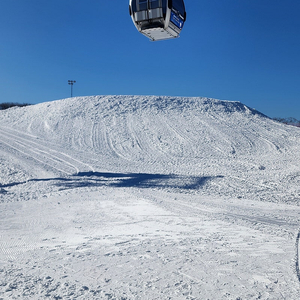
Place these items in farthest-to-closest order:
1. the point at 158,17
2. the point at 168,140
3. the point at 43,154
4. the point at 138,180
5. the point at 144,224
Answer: the point at 168,140 → the point at 43,154 → the point at 138,180 → the point at 144,224 → the point at 158,17

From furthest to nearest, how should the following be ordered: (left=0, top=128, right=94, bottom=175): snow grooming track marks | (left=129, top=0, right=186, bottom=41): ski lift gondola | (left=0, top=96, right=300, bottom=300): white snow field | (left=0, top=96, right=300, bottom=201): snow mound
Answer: (left=0, top=128, right=94, bottom=175): snow grooming track marks → (left=0, top=96, right=300, bottom=201): snow mound → (left=129, top=0, right=186, bottom=41): ski lift gondola → (left=0, top=96, right=300, bottom=300): white snow field

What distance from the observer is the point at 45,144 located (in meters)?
21.7

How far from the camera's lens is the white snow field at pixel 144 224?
3732mm

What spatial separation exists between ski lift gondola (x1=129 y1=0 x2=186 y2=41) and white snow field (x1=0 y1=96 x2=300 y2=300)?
4007 millimetres

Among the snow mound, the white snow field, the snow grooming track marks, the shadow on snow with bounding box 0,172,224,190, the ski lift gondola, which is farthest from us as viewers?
the snow grooming track marks

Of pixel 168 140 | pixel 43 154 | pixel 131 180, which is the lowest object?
pixel 131 180

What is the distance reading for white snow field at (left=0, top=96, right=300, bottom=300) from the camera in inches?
147

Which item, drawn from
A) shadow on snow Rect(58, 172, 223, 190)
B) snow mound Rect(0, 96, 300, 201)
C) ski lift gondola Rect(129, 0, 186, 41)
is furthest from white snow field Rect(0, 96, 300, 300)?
ski lift gondola Rect(129, 0, 186, 41)

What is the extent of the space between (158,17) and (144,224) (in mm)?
4168

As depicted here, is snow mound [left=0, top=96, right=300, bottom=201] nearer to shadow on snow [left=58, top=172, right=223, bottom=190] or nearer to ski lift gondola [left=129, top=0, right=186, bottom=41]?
shadow on snow [left=58, top=172, right=223, bottom=190]

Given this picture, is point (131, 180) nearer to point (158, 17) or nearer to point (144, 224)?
point (144, 224)

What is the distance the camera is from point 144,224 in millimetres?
6387

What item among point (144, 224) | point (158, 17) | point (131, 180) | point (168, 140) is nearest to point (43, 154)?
point (131, 180)

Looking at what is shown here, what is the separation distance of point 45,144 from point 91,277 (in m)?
19.0
